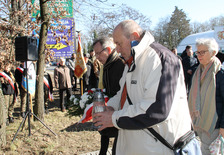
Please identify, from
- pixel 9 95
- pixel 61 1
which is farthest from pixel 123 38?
pixel 61 1

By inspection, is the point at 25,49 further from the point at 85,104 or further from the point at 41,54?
the point at 85,104

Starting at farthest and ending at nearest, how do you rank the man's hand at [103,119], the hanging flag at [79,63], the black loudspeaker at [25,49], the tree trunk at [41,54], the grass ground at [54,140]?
the hanging flag at [79,63] < the tree trunk at [41,54] < the black loudspeaker at [25,49] < the grass ground at [54,140] < the man's hand at [103,119]

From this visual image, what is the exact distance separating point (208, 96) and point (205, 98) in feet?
0.23

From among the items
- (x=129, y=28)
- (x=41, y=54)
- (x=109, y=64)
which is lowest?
(x=109, y=64)

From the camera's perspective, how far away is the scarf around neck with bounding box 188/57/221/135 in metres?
2.84

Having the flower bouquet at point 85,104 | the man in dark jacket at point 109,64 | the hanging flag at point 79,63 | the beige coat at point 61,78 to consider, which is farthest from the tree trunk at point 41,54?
the man in dark jacket at point 109,64

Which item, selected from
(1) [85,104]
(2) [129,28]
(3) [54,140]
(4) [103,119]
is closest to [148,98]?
(4) [103,119]

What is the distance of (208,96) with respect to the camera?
2877 mm

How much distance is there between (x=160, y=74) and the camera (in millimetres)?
1479

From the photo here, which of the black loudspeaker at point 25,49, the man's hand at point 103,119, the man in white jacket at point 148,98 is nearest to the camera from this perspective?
the man in white jacket at point 148,98

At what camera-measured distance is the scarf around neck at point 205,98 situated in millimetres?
2840

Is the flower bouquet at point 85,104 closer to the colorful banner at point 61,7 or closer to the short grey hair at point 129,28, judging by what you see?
the short grey hair at point 129,28

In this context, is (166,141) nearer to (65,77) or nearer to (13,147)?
(13,147)

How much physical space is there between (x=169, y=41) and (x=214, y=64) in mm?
43993
